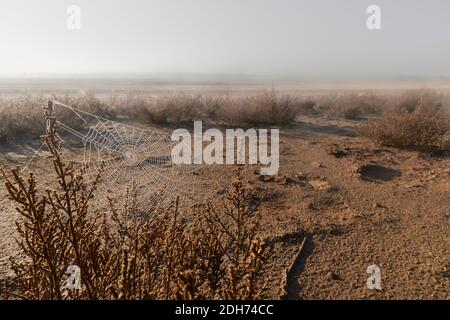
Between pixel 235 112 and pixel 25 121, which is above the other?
pixel 235 112

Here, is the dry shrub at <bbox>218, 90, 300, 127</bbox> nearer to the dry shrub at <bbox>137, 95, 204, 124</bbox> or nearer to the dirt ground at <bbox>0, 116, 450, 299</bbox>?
the dry shrub at <bbox>137, 95, 204, 124</bbox>

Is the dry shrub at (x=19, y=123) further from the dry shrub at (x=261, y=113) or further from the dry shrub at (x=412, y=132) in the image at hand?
the dry shrub at (x=412, y=132)

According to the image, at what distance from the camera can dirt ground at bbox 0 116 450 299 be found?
3.05 m

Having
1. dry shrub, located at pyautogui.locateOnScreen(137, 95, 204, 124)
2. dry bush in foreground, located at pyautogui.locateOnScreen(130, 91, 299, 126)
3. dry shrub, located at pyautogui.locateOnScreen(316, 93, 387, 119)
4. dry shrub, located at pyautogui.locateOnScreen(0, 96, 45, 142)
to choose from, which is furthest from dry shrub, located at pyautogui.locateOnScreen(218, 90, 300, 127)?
dry shrub, located at pyautogui.locateOnScreen(0, 96, 45, 142)

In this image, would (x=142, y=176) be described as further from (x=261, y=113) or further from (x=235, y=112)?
(x=261, y=113)

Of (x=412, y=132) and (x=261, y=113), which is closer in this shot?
(x=412, y=132)

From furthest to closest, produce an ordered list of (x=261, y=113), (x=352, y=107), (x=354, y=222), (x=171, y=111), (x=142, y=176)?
(x=352, y=107) < (x=171, y=111) < (x=261, y=113) < (x=142, y=176) < (x=354, y=222)

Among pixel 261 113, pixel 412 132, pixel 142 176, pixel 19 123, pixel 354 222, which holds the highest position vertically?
pixel 261 113

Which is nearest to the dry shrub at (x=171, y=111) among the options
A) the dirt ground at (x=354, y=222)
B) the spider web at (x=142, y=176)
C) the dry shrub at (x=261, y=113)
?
the dry shrub at (x=261, y=113)

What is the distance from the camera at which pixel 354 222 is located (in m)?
4.15

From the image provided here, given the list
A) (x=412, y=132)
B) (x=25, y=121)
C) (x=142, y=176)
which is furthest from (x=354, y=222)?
(x=25, y=121)

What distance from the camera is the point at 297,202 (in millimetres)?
4812

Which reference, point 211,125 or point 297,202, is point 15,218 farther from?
point 211,125

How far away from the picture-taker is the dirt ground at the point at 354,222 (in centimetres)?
305
